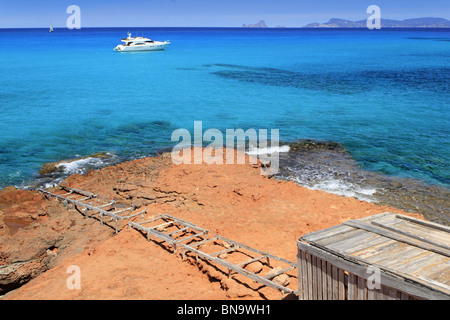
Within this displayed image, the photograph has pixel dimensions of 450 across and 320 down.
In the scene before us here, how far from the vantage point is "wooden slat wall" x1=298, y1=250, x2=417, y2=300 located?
5598mm

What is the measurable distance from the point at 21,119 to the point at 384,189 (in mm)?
25620

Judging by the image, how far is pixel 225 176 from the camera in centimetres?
1659

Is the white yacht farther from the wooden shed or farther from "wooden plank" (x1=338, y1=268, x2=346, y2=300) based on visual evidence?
"wooden plank" (x1=338, y1=268, x2=346, y2=300)

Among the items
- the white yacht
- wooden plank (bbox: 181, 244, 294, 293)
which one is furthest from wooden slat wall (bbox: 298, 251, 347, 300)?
the white yacht

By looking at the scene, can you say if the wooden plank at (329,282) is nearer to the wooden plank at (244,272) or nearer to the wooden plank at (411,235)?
the wooden plank at (411,235)

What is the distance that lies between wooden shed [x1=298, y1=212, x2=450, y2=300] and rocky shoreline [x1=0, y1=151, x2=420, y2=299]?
7.59 ft

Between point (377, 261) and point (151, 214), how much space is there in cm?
865

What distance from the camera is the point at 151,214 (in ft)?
42.7

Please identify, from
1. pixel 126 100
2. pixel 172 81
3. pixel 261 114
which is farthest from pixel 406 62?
pixel 126 100

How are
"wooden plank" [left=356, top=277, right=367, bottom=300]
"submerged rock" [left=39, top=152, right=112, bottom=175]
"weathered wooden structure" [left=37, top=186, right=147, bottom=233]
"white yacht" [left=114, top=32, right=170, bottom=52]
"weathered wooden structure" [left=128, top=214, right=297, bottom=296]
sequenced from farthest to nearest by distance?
"white yacht" [left=114, top=32, right=170, bottom=52]
"submerged rock" [left=39, top=152, right=112, bottom=175]
"weathered wooden structure" [left=37, top=186, right=147, bottom=233]
"weathered wooden structure" [left=128, top=214, right=297, bottom=296]
"wooden plank" [left=356, top=277, right=367, bottom=300]

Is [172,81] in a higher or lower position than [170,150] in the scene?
higher

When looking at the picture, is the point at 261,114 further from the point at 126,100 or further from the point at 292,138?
the point at 126,100

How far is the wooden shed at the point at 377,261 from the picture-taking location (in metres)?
5.31

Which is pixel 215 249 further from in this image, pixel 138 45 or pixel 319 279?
pixel 138 45
